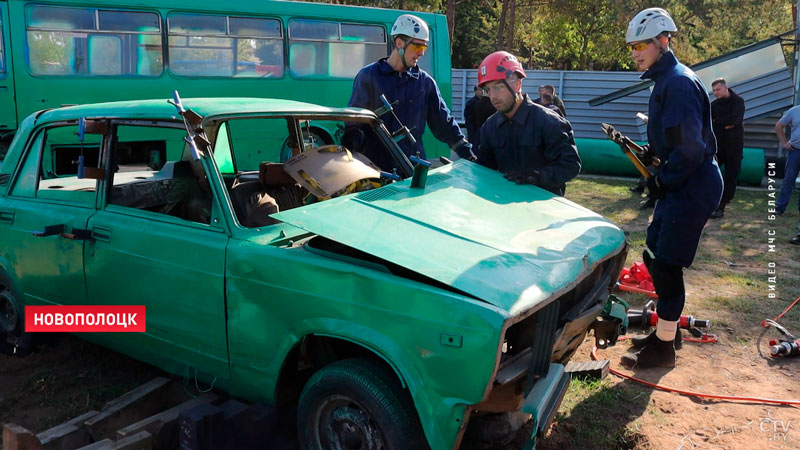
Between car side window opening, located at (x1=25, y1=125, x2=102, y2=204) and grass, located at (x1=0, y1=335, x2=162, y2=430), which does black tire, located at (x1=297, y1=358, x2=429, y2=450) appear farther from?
car side window opening, located at (x1=25, y1=125, x2=102, y2=204)

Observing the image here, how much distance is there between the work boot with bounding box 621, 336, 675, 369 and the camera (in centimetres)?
408

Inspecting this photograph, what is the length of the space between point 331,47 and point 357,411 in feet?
27.8

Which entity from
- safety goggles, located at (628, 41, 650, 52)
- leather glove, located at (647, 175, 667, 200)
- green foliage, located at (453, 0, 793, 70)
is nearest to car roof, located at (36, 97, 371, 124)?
safety goggles, located at (628, 41, 650, 52)

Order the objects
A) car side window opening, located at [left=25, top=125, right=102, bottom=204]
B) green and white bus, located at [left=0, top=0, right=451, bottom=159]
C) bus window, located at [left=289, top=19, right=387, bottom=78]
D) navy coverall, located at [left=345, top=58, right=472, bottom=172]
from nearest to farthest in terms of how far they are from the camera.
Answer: car side window opening, located at [left=25, top=125, right=102, bottom=204] < navy coverall, located at [left=345, top=58, right=472, bottom=172] < green and white bus, located at [left=0, top=0, right=451, bottom=159] < bus window, located at [left=289, top=19, right=387, bottom=78]

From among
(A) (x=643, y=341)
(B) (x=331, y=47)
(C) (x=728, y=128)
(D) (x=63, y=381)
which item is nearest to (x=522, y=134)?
(A) (x=643, y=341)

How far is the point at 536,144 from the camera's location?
4.14 metres

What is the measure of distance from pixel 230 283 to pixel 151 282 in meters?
0.54

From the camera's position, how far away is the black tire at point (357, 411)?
8.10 ft

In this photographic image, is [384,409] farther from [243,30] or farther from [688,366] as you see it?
[243,30]

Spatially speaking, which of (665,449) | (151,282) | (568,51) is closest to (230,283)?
(151,282)

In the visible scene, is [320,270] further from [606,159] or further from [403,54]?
[606,159]

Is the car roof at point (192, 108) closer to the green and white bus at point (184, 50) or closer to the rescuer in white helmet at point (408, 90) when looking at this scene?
the rescuer in white helmet at point (408, 90)

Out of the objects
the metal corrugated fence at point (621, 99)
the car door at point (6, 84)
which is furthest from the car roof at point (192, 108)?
the metal corrugated fence at point (621, 99)

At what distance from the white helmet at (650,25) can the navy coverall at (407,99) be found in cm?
139
